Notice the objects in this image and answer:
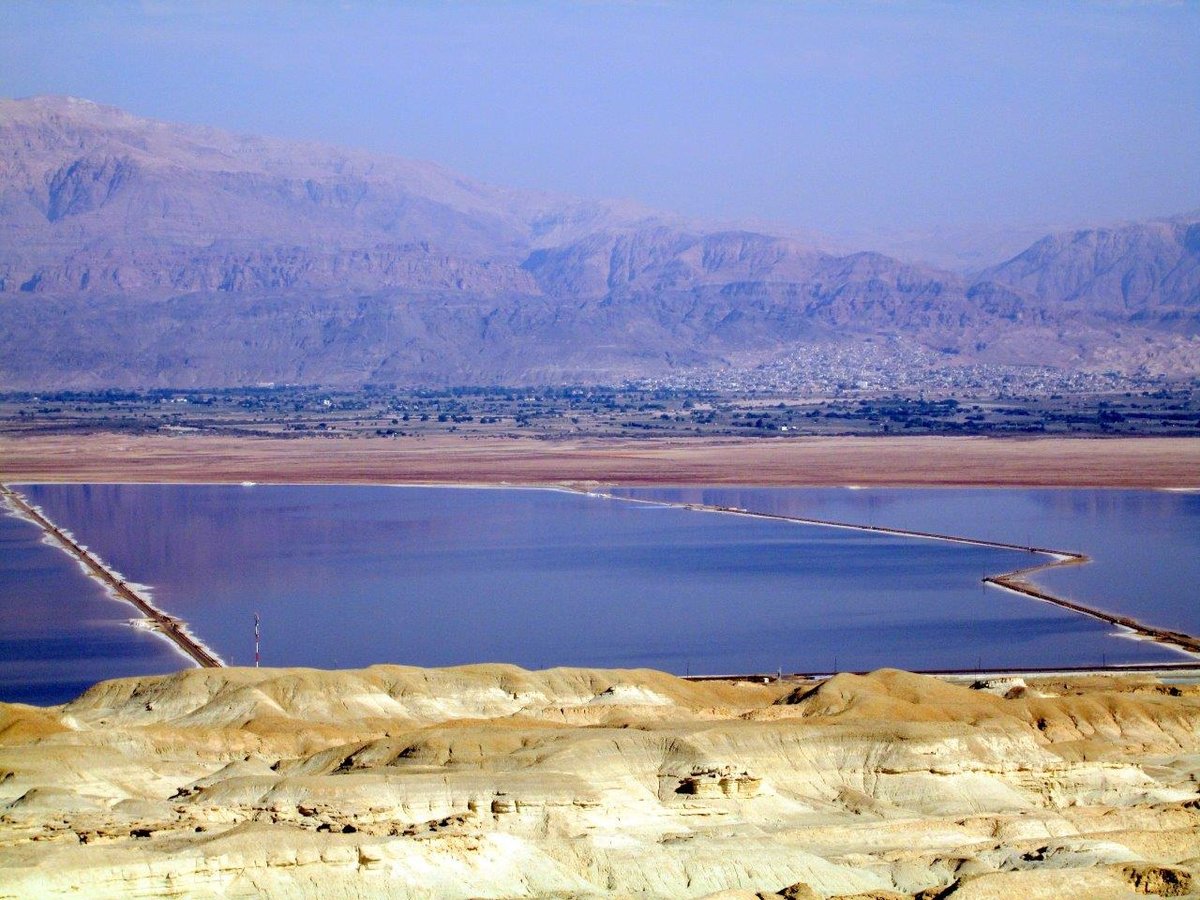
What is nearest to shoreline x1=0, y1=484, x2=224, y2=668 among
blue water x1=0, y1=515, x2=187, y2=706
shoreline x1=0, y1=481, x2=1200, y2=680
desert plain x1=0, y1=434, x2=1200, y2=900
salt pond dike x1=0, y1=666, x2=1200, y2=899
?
shoreline x1=0, y1=481, x2=1200, y2=680

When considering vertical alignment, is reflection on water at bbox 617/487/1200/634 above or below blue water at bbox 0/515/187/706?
above

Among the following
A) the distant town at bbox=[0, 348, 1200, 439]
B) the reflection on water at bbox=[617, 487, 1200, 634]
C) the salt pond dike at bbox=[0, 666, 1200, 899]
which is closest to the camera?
the salt pond dike at bbox=[0, 666, 1200, 899]

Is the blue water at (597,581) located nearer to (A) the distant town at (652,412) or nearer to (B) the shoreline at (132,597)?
(B) the shoreline at (132,597)

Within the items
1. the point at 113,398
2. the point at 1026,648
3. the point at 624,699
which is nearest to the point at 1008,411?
the point at 113,398

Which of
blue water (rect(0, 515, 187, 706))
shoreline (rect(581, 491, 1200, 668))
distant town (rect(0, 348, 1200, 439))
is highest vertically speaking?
distant town (rect(0, 348, 1200, 439))

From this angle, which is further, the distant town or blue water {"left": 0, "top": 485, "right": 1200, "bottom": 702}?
the distant town

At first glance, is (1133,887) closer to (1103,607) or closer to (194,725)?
(194,725)

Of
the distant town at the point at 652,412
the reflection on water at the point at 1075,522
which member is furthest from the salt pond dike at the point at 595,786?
the distant town at the point at 652,412

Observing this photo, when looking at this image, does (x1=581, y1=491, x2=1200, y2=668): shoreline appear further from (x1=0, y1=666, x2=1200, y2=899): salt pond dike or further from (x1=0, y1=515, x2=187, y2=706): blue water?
(x1=0, y1=515, x2=187, y2=706): blue water
